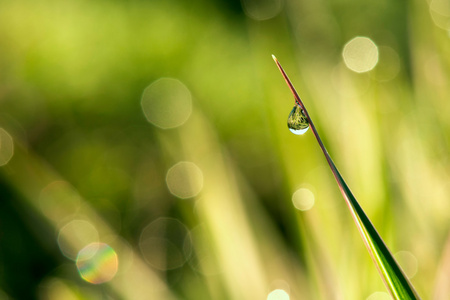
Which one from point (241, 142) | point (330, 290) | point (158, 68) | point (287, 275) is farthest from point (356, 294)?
point (158, 68)

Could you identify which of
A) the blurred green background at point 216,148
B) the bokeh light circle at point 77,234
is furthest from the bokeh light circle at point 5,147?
the bokeh light circle at point 77,234

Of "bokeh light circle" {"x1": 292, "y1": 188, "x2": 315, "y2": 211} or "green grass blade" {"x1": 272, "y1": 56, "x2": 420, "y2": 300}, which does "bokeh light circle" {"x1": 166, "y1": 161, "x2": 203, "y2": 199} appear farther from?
"green grass blade" {"x1": 272, "y1": 56, "x2": 420, "y2": 300}

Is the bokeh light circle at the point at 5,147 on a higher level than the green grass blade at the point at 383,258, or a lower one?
higher

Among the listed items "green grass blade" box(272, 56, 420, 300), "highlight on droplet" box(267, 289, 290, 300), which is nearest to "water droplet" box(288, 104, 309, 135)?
"green grass blade" box(272, 56, 420, 300)

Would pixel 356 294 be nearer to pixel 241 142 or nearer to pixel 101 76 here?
pixel 241 142

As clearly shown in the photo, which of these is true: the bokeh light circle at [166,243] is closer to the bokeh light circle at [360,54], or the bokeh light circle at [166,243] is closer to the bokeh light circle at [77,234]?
the bokeh light circle at [77,234]

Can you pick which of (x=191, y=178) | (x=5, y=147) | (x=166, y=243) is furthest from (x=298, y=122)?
(x=5, y=147)
